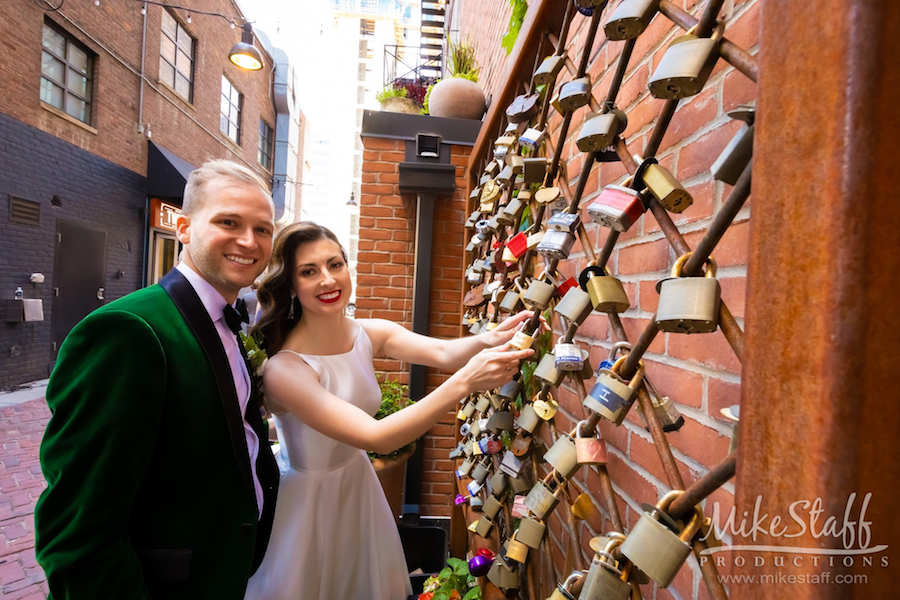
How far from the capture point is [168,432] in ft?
3.96

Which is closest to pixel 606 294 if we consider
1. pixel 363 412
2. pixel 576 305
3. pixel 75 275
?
pixel 576 305

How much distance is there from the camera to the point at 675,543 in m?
0.45

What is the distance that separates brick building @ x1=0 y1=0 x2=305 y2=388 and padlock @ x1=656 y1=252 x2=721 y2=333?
7.82 metres

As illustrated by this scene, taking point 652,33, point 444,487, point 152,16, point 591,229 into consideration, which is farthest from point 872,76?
point 152,16

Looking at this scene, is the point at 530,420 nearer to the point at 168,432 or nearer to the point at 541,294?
the point at 541,294

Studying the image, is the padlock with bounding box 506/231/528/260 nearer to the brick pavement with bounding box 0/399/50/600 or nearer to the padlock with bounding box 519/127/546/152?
the padlock with bounding box 519/127/546/152

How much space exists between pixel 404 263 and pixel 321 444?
6.32 ft

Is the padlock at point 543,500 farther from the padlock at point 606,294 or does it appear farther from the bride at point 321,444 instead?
the bride at point 321,444

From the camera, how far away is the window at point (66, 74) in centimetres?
645

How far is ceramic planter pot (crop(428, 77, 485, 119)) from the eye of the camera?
3393 millimetres

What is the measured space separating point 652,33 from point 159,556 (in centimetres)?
165

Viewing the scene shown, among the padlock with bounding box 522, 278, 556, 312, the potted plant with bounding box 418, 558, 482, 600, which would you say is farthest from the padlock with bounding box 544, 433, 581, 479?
the potted plant with bounding box 418, 558, 482, 600

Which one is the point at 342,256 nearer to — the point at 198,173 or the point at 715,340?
the point at 198,173

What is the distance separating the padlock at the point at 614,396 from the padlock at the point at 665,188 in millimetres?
196
